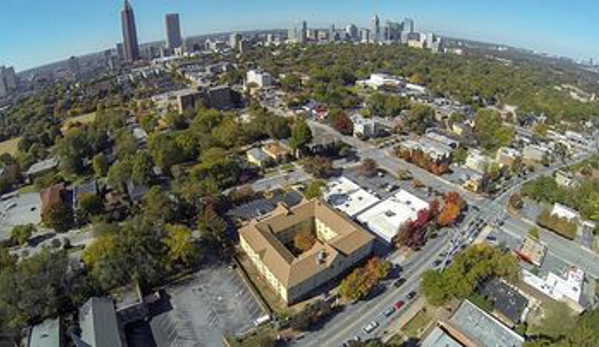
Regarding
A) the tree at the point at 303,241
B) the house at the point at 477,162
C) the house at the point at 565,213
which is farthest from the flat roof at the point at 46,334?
the house at the point at 477,162

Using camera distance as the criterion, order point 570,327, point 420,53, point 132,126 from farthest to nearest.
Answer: point 420,53, point 132,126, point 570,327

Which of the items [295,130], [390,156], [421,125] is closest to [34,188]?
[295,130]

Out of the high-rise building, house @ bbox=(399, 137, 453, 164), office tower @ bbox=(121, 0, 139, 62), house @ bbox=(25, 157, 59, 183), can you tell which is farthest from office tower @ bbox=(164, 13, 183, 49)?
house @ bbox=(399, 137, 453, 164)

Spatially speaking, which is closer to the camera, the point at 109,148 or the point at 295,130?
the point at 295,130

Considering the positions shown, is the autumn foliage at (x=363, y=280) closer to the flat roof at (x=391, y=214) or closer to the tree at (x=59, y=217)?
the flat roof at (x=391, y=214)

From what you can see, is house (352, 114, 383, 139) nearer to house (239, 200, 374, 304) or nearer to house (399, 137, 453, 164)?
house (399, 137, 453, 164)

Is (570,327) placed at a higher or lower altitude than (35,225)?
lower

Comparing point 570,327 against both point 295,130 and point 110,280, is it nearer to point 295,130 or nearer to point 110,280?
point 110,280

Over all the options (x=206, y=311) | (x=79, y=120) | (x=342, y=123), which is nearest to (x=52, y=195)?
(x=206, y=311)
